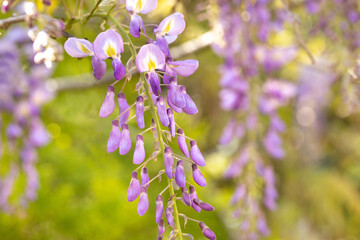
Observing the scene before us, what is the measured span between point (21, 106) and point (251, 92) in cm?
90

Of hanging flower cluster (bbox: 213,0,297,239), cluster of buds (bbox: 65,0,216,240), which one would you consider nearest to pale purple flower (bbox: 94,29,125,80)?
cluster of buds (bbox: 65,0,216,240)

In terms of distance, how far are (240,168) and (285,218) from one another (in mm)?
2173

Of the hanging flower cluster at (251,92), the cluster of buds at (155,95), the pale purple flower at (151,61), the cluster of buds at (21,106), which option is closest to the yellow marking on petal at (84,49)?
the cluster of buds at (155,95)

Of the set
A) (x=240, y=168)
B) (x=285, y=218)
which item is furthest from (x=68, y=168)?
(x=285, y=218)

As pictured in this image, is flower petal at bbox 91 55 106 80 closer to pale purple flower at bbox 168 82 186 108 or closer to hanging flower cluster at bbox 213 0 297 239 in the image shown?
pale purple flower at bbox 168 82 186 108

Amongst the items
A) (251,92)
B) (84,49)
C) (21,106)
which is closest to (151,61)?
(84,49)

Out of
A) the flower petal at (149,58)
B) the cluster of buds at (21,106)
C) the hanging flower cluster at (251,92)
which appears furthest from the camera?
the cluster of buds at (21,106)

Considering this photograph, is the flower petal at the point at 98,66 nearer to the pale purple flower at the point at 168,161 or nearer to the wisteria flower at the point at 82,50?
the wisteria flower at the point at 82,50

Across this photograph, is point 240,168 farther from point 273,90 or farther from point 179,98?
point 179,98

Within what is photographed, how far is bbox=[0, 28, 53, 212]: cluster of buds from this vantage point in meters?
1.77

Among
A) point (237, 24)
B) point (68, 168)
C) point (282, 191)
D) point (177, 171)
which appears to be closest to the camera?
point (177, 171)

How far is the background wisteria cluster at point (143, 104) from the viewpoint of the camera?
65cm

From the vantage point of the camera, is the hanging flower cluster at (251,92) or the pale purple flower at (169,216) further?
the hanging flower cluster at (251,92)

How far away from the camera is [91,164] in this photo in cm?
238
